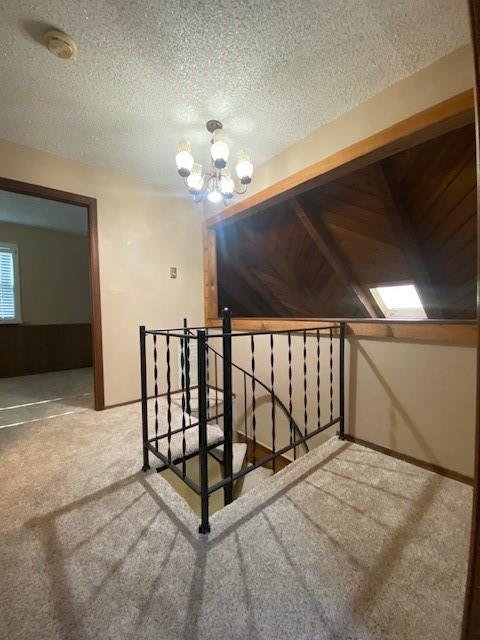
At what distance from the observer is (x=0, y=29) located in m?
1.39

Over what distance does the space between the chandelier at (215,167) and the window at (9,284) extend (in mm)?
4141

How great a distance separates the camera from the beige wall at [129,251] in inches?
104

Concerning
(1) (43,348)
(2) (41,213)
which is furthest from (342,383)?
(1) (43,348)

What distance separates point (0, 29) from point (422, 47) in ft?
7.43

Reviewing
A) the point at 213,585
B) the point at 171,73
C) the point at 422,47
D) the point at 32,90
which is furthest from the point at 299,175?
the point at 213,585

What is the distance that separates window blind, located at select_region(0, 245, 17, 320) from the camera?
4.56 meters

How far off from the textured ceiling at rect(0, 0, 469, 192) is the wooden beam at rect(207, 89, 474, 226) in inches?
11.8

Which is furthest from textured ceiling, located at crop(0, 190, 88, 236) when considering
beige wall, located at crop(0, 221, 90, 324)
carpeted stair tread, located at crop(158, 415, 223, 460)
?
carpeted stair tread, located at crop(158, 415, 223, 460)

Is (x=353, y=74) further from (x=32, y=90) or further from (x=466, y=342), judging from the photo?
(x=32, y=90)

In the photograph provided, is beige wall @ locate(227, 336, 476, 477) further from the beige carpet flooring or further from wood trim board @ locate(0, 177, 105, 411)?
A: wood trim board @ locate(0, 177, 105, 411)

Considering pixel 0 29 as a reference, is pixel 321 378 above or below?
below

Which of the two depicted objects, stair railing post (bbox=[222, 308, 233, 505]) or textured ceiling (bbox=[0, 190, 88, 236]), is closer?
stair railing post (bbox=[222, 308, 233, 505])

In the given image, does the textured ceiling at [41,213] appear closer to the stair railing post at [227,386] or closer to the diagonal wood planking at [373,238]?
the diagonal wood planking at [373,238]

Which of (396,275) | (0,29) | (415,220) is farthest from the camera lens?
(396,275)
